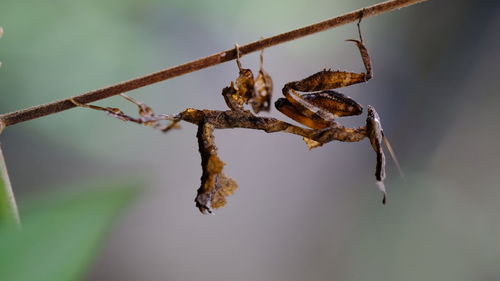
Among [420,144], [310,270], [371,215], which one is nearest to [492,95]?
[420,144]

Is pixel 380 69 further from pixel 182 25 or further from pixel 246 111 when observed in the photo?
pixel 246 111

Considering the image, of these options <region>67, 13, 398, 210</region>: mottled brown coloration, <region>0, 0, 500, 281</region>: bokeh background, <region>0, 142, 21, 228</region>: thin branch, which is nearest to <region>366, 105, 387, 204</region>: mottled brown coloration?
<region>67, 13, 398, 210</region>: mottled brown coloration

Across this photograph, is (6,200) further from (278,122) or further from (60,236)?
(60,236)

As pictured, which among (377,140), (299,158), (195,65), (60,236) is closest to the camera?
(195,65)

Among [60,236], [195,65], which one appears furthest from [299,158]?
[195,65]

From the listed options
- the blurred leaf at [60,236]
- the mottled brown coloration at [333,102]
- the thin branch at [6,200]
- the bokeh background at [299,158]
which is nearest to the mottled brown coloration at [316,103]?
the mottled brown coloration at [333,102]

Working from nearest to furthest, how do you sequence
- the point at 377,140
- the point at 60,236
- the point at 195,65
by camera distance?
the point at 195,65
the point at 377,140
the point at 60,236

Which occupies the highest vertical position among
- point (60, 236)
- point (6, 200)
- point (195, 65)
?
point (195, 65)

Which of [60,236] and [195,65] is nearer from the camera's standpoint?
[195,65]
